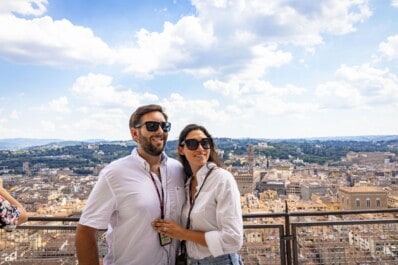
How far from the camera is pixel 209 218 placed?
5.72 feet

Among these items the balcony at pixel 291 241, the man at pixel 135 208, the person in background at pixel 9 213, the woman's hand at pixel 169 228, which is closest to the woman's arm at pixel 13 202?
the person in background at pixel 9 213

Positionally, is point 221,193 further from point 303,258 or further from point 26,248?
Result: point 26,248

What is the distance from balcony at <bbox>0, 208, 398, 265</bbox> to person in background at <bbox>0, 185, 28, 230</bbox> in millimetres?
1482

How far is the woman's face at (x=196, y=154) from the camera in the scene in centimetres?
191

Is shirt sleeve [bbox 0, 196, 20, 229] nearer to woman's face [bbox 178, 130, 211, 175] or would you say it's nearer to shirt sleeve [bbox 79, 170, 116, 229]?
shirt sleeve [bbox 79, 170, 116, 229]

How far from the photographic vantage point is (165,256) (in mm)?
1854

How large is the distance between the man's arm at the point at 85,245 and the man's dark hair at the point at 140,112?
1.93ft

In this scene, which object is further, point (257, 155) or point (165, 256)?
point (257, 155)

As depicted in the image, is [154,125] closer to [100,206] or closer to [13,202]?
[100,206]

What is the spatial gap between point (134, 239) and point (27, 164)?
930 inches

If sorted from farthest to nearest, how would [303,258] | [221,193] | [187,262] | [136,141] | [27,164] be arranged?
[27,164], [303,258], [136,141], [187,262], [221,193]

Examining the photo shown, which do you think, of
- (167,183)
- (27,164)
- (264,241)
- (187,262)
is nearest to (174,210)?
(167,183)

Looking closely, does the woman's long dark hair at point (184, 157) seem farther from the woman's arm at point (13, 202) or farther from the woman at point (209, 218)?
the woman's arm at point (13, 202)

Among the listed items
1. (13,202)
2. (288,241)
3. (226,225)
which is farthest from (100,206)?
(288,241)
